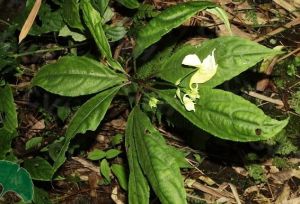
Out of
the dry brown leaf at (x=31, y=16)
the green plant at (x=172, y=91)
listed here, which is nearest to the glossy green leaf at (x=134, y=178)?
the green plant at (x=172, y=91)

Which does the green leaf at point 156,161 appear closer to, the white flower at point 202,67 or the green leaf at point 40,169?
the white flower at point 202,67

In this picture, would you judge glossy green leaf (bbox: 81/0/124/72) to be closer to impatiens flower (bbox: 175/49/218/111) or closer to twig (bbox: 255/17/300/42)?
impatiens flower (bbox: 175/49/218/111)

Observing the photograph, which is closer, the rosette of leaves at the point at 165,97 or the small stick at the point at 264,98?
the rosette of leaves at the point at 165,97

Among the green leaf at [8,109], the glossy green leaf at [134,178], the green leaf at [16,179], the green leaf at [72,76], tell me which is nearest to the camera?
the glossy green leaf at [134,178]

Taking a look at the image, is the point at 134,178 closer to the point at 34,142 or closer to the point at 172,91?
the point at 172,91

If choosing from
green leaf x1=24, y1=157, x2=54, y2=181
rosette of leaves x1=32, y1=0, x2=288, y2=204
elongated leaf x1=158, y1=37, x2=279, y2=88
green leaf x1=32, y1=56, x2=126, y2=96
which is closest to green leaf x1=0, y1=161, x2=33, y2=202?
green leaf x1=24, y1=157, x2=54, y2=181
